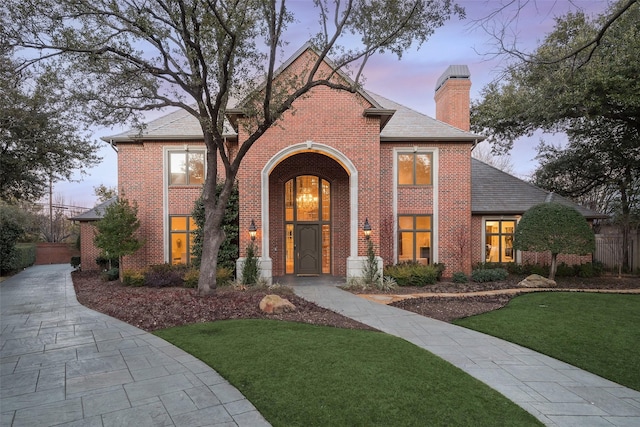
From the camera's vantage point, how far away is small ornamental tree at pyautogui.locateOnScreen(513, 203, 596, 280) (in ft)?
38.1

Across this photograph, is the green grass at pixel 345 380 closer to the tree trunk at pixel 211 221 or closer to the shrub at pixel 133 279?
the tree trunk at pixel 211 221

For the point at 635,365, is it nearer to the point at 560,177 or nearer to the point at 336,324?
the point at 336,324

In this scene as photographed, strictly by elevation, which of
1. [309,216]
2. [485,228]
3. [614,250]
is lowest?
[614,250]

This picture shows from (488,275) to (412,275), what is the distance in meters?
2.98

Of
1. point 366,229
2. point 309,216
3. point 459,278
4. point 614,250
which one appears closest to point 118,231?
point 309,216

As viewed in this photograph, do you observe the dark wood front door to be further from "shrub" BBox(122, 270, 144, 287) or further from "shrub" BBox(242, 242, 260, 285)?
"shrub" BBox(122, 270, 144, 287)

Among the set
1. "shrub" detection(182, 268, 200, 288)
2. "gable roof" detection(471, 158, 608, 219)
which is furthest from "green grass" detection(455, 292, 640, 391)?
"shrub" detection(182, 268, 200, 288)

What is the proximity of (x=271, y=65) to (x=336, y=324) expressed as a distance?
5.98 metres

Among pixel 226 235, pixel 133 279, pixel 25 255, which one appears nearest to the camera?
pixel 133 279

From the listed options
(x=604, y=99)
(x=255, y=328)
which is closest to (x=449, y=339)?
(x=255, y=328)

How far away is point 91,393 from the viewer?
13.4 feet

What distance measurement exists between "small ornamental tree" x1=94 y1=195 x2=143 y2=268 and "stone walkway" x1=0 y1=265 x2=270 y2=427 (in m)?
4.97

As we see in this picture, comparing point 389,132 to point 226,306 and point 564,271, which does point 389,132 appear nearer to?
point 564,271

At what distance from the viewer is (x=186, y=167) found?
1366cm
